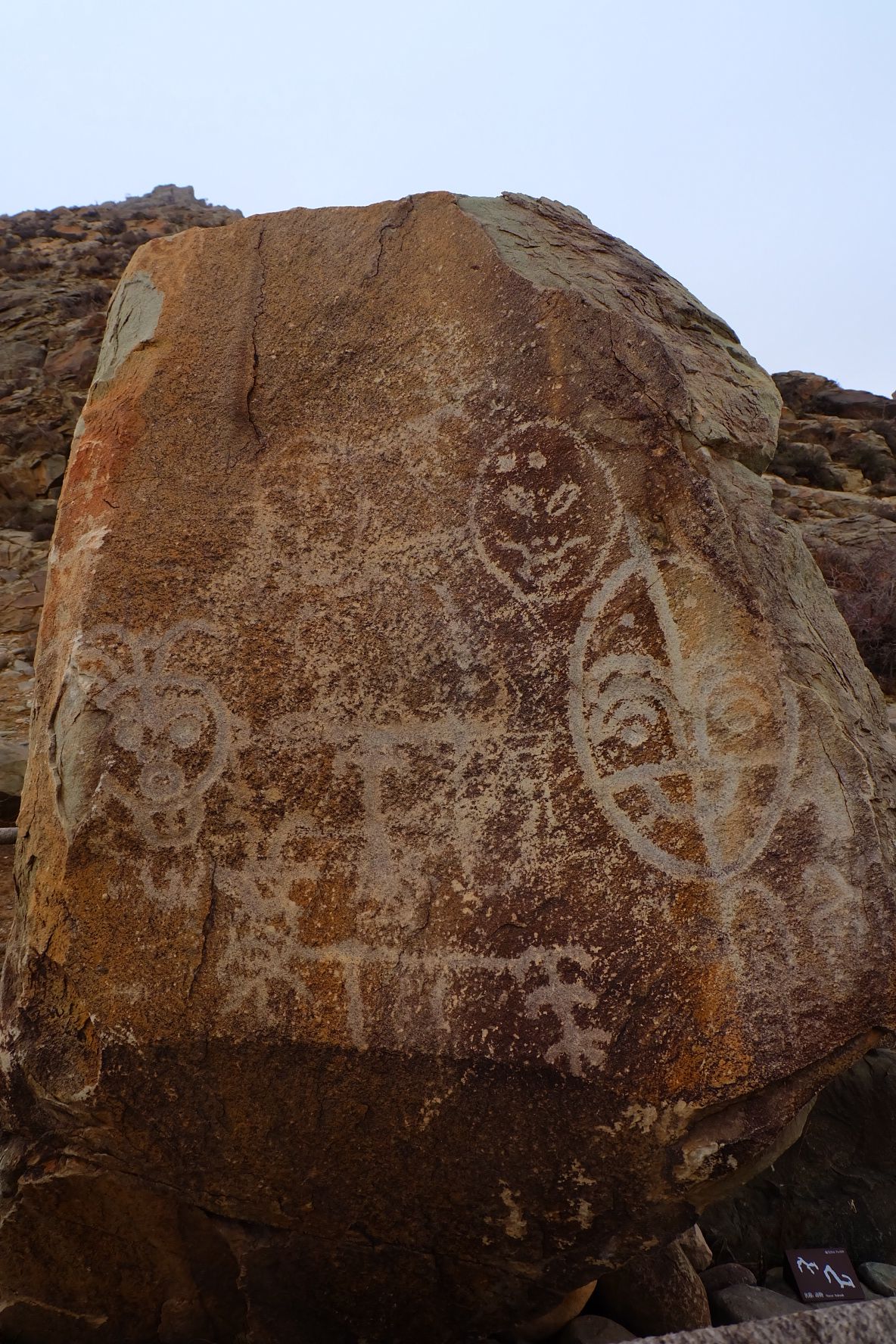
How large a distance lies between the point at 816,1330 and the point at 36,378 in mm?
6675

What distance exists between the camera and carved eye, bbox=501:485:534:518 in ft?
6.01

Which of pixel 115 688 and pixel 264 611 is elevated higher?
pixel 264 611

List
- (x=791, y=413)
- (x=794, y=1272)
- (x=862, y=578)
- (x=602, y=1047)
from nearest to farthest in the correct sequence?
(x=602, y=1047) → (x=794, y=1272) → (x=862, y=578) → (x=791, y=413)

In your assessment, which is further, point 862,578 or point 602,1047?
point 862,578

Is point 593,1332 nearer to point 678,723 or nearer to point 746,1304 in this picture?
point 746,1304

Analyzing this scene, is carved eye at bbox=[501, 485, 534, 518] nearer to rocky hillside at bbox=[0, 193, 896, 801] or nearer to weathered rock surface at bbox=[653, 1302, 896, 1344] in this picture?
weathered rock surface at bbox=[653, 1302, 896, 1344]

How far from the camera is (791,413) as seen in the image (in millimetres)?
7633

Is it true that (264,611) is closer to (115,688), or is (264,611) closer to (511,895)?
(115,688)

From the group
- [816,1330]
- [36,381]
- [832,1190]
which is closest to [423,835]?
[816,1330]

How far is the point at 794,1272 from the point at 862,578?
3719 mm

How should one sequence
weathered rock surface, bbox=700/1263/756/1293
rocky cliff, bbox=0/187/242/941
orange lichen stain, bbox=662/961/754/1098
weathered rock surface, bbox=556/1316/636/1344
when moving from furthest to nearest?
1. rocky cliff, bbox=0/187/242/941
2. weathered rock surface, bbox=700/1263/756/1293
3. weathered rock surface, bbox=556/1316/636/1344
4. orange lichen stain, bbox=662/961/754/1098

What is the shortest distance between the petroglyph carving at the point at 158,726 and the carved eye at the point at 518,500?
542 mm

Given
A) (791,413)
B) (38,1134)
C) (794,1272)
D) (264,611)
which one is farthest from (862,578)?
(38,1134)

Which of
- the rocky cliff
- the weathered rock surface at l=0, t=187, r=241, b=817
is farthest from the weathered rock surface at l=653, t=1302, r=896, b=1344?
the weathered rock surface at l=0, t=187, r=241, b=817
